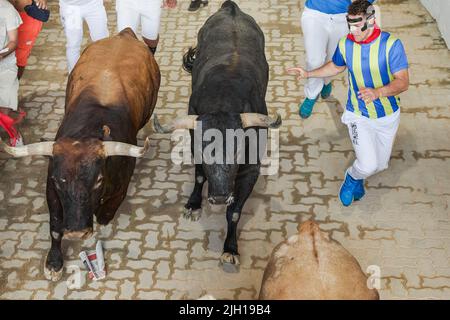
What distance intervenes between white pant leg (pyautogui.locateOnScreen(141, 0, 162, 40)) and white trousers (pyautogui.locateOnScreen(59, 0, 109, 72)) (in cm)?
62

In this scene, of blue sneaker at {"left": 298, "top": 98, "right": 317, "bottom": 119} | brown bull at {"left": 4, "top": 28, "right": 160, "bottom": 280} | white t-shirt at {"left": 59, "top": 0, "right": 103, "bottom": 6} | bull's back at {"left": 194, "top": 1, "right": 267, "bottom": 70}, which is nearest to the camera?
brown bull at {"left": 4, "top": 28, "right": 160, "bottom": 280}

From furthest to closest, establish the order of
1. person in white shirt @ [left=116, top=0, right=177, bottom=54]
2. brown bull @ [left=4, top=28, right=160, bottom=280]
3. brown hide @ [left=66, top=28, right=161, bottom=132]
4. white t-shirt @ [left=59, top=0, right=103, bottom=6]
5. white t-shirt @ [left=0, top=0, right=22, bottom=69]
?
person in white shirt @ [left=116, top=0, right=177, bottom=54], white t-shirt @ [left=59, top=0, right=103, bottom=6], white t-shirt @ [left=0, top=0, right=22, bottom=69], brown hide @ [left=66, top=28, right=161, bottom=132], brown bull @ [left=4, top=28, right=160, bottom=280]

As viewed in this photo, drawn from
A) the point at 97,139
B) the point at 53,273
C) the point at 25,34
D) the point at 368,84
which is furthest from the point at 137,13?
the point at 53,273

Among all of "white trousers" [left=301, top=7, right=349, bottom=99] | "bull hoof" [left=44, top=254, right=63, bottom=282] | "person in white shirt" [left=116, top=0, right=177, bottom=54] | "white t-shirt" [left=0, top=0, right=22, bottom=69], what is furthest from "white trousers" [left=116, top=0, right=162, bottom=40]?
"bull hoof" [left=44, top=254, right=63, bottom=282]

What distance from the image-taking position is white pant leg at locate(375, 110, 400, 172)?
20.6ft

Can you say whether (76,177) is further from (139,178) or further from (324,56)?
(324,56)

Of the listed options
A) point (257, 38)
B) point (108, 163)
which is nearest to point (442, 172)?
point (257, 38)

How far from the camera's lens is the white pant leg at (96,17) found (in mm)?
7996

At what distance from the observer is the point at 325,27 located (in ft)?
24.9

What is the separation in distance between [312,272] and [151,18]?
518 centimetres

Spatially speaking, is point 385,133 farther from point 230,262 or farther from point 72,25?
point 72,25

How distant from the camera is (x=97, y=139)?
18.3 feet

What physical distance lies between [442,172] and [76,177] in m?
4.93

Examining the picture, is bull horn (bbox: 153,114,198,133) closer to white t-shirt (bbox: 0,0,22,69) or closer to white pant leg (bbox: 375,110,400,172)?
white pant leg (bbox: 375,110,400,172)
